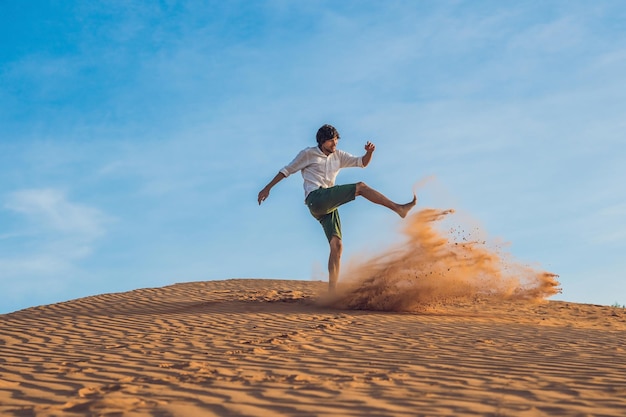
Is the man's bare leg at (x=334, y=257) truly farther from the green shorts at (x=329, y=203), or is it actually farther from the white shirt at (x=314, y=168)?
the white shirt at (x=314, y=168)

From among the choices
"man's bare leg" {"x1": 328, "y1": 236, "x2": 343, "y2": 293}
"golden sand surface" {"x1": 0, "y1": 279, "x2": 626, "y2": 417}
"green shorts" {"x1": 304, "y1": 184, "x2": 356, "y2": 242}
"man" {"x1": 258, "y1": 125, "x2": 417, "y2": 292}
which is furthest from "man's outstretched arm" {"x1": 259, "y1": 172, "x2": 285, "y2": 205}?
"golden sand surface" {"x1": 0, "y1": 279, "x2": 626, "y2": 417}

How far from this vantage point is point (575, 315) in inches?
448

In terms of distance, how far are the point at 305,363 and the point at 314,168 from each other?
13.7 feet

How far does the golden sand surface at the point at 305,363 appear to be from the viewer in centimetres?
388

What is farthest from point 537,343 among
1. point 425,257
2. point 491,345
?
point 425,257

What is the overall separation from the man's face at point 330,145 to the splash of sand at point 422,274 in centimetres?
143

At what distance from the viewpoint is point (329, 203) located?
878 cm

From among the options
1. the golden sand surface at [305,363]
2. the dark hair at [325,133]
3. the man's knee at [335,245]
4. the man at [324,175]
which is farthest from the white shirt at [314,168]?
the golden sand surface at [305,363]

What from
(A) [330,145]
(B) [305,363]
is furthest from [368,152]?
(B) [305,363]

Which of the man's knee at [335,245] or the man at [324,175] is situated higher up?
the man at [324,175]

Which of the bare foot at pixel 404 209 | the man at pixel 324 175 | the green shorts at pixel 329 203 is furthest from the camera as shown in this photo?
the man at pixel 324 175

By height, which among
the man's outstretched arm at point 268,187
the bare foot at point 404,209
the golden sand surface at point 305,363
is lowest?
the golden sand surface at point 305,363

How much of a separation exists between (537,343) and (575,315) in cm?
525

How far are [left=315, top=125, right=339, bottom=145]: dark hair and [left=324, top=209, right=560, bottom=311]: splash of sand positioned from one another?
5.17 ft
